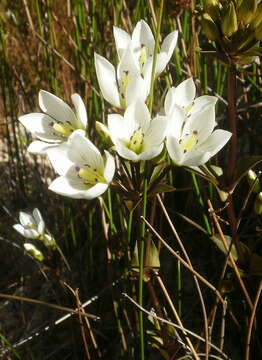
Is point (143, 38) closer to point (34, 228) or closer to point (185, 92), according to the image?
point (185, 92)

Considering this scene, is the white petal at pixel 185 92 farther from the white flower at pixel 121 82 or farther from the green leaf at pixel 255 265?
the green leaf at pixel 255 265

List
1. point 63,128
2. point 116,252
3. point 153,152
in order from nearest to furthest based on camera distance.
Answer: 1. point 153,152
2. point 63,128
3. point 116,252

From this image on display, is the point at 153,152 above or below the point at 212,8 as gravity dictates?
below

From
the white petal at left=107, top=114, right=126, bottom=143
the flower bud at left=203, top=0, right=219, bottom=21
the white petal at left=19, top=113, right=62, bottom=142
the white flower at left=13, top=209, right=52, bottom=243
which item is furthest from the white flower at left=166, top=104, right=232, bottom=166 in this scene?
the white flower at left=13, top=209, right=52, bottom=243

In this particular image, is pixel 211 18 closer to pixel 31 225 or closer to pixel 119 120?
pixel 119 120

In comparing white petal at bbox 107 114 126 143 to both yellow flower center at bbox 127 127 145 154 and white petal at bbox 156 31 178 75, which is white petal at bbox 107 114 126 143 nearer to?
yellow flower center at bbox 127 127 145 154

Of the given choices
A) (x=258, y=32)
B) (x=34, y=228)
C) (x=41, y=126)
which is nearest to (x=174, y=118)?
(x=258, y=32)

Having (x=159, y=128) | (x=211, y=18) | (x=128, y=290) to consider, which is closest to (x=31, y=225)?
(x=128, y=290)

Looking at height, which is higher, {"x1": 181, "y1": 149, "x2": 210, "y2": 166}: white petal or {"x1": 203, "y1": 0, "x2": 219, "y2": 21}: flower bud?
{"x1": 203, "y1": 0, "x2": 219, "y2": 21}: flower bud
